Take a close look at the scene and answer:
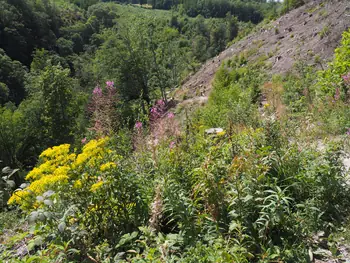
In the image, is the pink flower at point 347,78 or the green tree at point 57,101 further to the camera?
the green tree at point 57,101

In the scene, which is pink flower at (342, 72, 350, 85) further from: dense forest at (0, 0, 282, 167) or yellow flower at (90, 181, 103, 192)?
yellow flower at (90, 181, 103, 192)

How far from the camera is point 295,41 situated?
18047mm

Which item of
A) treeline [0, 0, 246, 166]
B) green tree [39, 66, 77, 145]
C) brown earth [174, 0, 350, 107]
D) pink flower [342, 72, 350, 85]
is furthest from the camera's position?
treeline [0, 0, 246, 166]

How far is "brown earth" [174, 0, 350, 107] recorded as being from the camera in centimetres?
1477

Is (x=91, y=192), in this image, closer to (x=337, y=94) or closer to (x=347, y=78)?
(x=337, y=94)

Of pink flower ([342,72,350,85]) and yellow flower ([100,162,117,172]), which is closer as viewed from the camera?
yellow flower ([100,162,117,172])

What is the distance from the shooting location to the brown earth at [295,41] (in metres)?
14.8

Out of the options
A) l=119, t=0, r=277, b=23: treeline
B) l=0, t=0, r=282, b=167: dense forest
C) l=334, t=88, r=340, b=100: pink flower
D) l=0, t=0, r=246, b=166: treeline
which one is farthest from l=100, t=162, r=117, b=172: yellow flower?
l=119, t=0, r=277, b=23: treeline

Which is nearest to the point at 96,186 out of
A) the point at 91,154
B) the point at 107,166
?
the point at 107,166

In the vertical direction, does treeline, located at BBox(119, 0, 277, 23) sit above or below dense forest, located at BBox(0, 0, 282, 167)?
above

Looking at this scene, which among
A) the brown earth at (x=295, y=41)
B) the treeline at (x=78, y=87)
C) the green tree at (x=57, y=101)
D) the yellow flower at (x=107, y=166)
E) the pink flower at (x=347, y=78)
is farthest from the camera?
the treeline at (x=78, y=87)

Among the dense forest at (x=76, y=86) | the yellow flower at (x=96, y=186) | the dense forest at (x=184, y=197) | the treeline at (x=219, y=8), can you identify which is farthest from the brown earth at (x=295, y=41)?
the treeline at (x=219, y=8)

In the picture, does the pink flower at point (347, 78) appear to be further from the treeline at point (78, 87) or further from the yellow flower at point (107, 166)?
the yellow flower at point (107, 166)

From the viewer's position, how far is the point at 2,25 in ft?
162
